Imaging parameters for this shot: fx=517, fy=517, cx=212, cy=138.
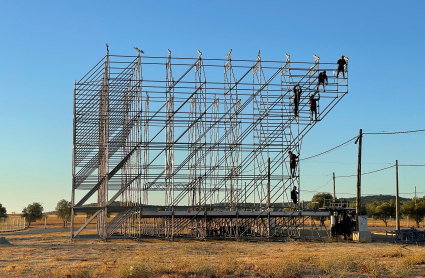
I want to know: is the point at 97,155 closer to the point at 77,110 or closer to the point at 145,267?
the point at 77,110

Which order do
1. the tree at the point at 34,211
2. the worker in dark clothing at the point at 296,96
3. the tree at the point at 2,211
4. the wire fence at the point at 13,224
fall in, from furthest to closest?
the tree at the point at 2,211 < the tree at the point at 34,211 < the wire fence at the point at 13,224 < the worker in dark clothing at the point at 296,96

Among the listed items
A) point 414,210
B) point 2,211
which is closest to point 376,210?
point 414,210

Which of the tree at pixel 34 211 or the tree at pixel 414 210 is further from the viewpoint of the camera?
the tree at pixel 34 211

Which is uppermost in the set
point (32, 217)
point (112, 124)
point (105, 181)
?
point (112, 124)

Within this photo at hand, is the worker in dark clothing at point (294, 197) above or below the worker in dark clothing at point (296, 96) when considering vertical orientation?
below

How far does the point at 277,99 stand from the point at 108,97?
11.3 metres

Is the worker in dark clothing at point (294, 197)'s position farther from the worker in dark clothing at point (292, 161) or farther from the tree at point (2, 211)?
the tree at point (2, 211)

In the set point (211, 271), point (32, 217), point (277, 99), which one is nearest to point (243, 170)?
point (277, 99)

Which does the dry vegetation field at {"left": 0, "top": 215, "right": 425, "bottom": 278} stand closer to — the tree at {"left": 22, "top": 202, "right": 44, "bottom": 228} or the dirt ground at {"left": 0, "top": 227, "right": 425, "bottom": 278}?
the dirt ground at {"left": 0, "top": 227, "right": 425, "bottom": 278}

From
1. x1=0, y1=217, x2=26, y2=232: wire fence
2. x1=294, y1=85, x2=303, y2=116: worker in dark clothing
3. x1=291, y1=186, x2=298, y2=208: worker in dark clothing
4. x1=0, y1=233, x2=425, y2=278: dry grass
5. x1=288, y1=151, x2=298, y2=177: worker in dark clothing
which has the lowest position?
x1=0, y1=217, x2=26, y2=232: wire fence

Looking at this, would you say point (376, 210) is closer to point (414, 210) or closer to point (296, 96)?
point (414, 210)

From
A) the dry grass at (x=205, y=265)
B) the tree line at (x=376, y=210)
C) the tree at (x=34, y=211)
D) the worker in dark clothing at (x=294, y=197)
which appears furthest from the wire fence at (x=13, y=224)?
the dry grass at (x=205, y=265)

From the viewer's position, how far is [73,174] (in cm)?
3197

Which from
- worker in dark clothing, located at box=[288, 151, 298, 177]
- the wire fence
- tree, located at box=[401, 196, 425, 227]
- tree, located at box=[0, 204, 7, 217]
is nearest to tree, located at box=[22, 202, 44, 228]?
tree, located at box=[0, 204, 7, 217]
